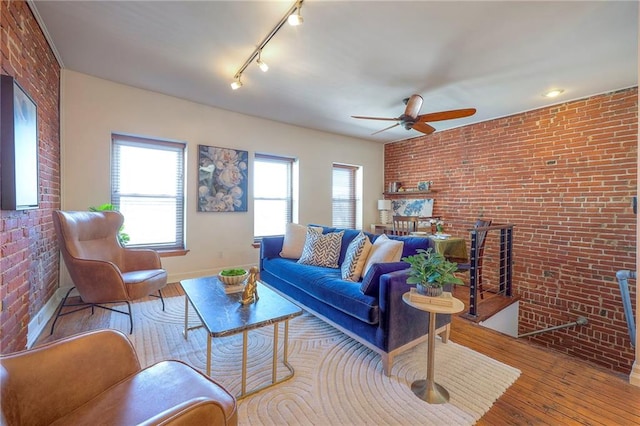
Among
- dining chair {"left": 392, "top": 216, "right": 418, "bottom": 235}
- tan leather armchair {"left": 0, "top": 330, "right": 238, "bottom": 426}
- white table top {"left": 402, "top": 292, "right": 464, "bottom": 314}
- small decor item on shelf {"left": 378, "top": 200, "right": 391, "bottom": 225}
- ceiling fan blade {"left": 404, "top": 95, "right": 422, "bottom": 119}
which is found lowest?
tan leather armchair {"left": 0, "top": 330, "right": 238, "bottom": 426}

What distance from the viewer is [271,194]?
478 cm

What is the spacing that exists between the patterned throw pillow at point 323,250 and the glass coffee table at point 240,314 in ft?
2.90

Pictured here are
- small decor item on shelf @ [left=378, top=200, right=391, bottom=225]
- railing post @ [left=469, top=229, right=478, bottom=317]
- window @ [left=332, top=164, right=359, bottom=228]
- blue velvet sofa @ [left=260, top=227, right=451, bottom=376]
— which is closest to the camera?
blue velvet sofa @ [left=260, top=227, right=451, bottom=376]

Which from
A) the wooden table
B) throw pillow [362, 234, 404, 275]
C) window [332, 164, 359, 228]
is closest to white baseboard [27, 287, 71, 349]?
throw pillow [362, 234, 404, 275]

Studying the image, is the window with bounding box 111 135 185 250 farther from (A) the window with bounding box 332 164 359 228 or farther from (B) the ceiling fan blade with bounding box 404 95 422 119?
(B) the ceiling fan blade with bounding box 404 95 422 119

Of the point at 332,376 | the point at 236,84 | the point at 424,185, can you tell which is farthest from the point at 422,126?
the point at 332,376

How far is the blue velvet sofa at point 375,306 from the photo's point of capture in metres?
1.82

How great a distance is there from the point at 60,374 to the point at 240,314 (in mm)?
857

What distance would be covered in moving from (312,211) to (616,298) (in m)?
4.29

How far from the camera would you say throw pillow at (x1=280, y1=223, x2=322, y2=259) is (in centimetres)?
332

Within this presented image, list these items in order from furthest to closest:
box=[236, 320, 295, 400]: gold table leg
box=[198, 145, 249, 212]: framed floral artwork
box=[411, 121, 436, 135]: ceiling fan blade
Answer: box=[198, 145, 249, 212]: framed floral artwork → box=[411, 121, 436, 135]: ceiling fan blade → box=[236, 320, 295, 400]: gold table leg

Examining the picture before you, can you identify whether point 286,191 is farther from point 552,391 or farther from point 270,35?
point 552,391

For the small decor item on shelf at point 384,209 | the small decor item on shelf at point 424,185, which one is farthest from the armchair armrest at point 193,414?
the small decor item on shelf at point 384,209

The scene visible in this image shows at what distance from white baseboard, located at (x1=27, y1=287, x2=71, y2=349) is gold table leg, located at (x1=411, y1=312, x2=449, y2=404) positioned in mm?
2901
